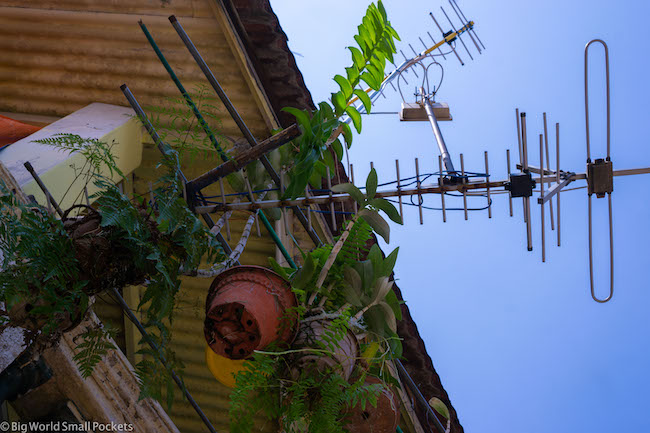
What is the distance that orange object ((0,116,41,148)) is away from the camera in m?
3.17

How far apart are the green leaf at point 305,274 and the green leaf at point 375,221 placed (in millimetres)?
210

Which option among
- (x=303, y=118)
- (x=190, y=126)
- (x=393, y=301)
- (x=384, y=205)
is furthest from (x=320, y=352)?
(x=190, y=126)

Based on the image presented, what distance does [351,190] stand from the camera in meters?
1.82

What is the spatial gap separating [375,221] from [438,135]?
164 cm

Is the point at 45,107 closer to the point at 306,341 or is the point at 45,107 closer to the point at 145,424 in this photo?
the point at 145,424

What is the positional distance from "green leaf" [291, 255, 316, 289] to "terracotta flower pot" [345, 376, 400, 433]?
0.38 metres

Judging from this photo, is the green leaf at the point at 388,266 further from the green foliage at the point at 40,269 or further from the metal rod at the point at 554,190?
the green foliage at the point at 40,269

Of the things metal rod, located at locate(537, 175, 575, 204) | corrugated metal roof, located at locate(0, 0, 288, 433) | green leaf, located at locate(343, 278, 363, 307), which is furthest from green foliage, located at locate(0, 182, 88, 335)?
corrugated metal roof, located at locate(0, 0, 288, 433)

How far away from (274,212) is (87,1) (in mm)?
2053

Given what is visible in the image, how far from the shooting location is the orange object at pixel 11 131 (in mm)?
3166

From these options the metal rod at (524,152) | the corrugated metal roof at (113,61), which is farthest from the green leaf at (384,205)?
the corrugated metal roof at (113,61)

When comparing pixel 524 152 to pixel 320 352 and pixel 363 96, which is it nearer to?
pixel 363 96

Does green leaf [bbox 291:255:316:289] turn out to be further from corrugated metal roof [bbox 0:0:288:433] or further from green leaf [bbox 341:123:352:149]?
corrugated metal roof [bbox 0:0:288:433]

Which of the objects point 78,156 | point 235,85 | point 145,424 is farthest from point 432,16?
point 145,424
